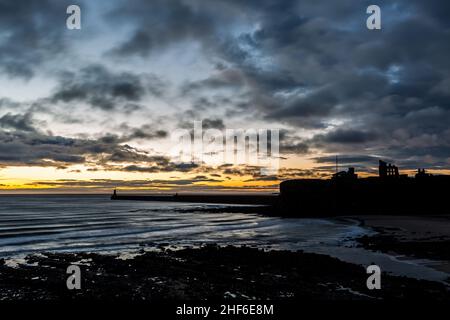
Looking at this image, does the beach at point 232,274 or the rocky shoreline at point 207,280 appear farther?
the beach at point 232,274

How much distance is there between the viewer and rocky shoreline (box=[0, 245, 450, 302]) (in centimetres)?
1416

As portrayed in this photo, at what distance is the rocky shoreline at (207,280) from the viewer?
14156 mm

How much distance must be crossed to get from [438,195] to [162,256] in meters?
74.4

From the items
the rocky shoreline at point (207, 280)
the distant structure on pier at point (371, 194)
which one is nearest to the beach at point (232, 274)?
the rocky shoreline at point (207, 280)

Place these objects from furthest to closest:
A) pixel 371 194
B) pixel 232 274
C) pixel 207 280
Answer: pixel 371 194 < pixel 232 274 < pixel 207 280

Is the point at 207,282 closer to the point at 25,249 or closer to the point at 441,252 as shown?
the point at 441,252

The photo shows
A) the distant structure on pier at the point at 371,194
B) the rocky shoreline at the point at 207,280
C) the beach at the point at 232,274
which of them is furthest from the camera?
the distant structure on pier at the point at 371,194

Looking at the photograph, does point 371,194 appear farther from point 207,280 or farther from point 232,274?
point 207,280

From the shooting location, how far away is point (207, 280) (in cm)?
1691

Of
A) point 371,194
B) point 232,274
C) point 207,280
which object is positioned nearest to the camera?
point 207,280

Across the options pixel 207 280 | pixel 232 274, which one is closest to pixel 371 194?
pixel 232 274

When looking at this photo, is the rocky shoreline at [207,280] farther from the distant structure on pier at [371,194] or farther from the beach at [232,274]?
→ the distant structure on pier at [371,194]
